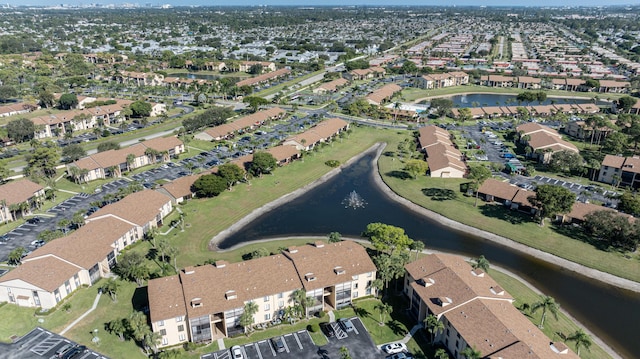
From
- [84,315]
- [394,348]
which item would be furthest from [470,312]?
[84,315]

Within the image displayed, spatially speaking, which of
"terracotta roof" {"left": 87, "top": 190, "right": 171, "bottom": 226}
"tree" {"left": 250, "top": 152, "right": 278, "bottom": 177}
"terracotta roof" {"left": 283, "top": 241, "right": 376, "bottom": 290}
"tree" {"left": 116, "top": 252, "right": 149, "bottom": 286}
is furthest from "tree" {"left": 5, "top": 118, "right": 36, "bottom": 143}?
"terracotta roof" {"left": 283, "top": 241, "right": 376, "bottom": 290}

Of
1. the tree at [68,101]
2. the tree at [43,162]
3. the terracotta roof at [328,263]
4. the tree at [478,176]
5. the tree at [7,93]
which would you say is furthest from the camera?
the tree at [7,93]

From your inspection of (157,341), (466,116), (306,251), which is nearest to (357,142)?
(466,116)

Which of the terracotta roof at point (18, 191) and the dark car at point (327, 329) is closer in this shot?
the dark car at point (327, 329)

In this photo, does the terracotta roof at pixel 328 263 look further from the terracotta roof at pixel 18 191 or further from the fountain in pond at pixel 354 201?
the terracotta roof at pixel 18 191

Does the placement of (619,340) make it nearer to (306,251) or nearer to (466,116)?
(306,251)

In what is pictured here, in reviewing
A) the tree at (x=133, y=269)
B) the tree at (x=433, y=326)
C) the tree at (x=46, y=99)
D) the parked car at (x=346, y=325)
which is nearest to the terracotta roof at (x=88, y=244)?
the tree at (x=133, y=269)

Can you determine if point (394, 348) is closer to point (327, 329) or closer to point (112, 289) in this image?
point (327, 329)
